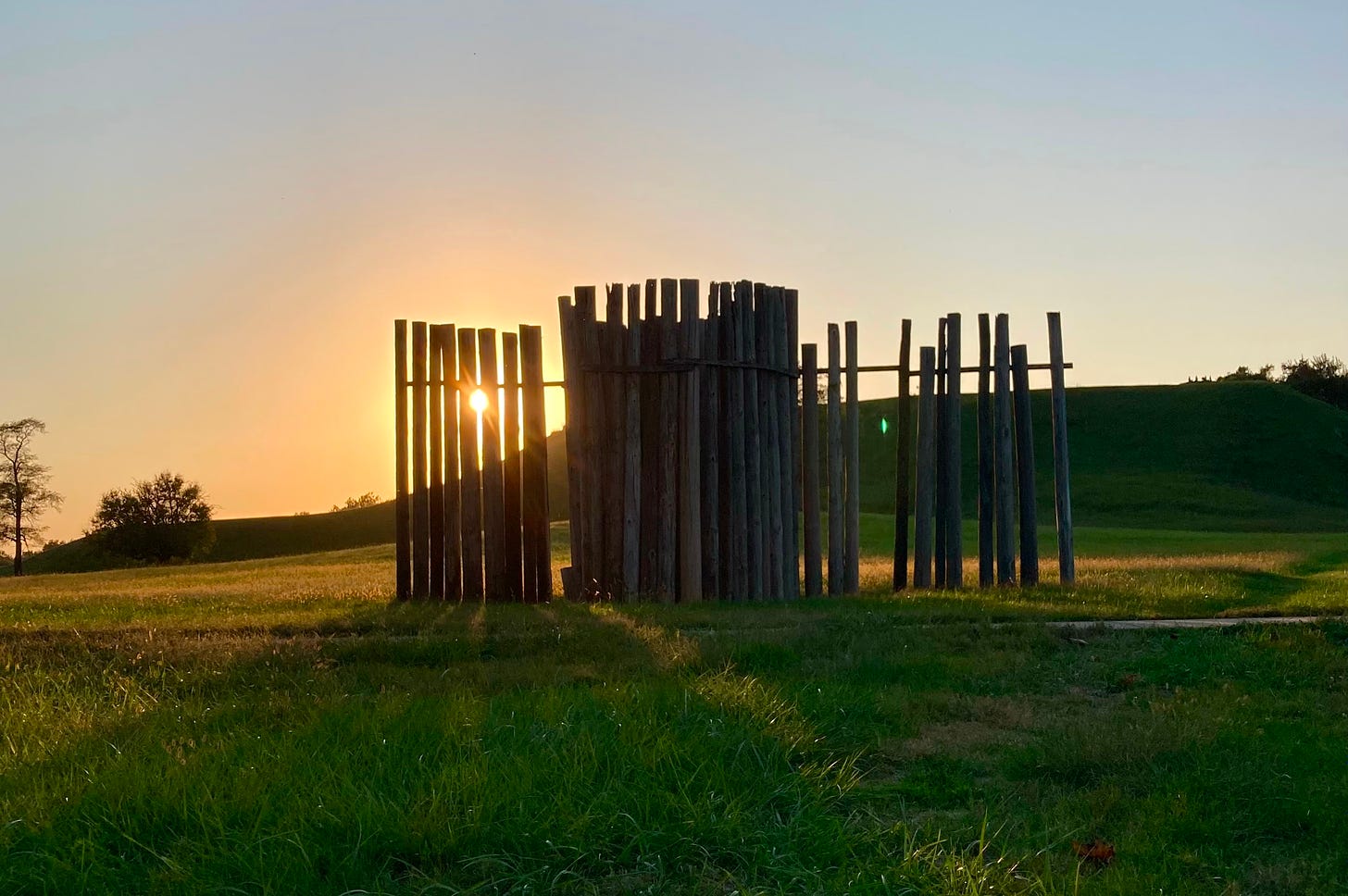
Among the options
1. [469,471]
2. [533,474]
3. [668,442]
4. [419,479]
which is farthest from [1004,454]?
[419,479]

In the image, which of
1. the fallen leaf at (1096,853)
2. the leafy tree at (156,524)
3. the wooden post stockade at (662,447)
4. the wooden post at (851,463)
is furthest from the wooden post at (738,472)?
the leafy tree at (156,524)

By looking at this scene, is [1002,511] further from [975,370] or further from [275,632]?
[275,632]

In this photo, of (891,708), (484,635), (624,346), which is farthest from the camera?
(624,346)

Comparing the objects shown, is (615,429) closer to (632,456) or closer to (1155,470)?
(632,456)

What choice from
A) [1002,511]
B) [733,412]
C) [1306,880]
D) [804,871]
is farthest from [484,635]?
[1002,511]

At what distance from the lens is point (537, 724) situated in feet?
17.6

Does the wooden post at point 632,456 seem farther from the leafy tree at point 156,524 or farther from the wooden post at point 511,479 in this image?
the leafy tree at point 156,524

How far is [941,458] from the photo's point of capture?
1396 cm

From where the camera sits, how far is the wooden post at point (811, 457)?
44.1ft

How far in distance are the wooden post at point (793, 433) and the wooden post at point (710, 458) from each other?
1.01 m

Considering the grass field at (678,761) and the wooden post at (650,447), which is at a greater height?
the wooden post at (650,447)

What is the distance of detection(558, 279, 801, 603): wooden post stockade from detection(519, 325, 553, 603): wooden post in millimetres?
289

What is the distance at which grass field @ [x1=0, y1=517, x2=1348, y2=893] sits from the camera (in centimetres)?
406

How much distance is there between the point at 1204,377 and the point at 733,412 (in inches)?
3337
